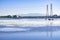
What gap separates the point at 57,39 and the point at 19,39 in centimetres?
118

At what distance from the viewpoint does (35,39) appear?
5172mm

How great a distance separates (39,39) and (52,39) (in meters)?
0.41

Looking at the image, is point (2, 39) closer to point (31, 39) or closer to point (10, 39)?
point (10, 39)

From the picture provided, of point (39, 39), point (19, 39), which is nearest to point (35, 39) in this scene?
point (39, 39)

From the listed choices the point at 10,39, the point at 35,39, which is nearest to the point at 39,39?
the point at 35,39

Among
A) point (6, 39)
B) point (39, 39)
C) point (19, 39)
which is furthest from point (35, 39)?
point (6, 39)

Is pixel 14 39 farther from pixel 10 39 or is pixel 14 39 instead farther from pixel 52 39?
pixel 52 39

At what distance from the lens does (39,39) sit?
515 cm

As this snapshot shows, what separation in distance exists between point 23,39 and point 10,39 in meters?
0.40

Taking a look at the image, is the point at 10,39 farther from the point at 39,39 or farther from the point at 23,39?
the point at 39,39

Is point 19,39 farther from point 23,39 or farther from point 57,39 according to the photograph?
point 57,39

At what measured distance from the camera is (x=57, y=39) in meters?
5.17

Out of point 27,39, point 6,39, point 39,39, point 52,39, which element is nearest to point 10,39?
point 6,39

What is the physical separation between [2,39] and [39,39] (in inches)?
45.1
